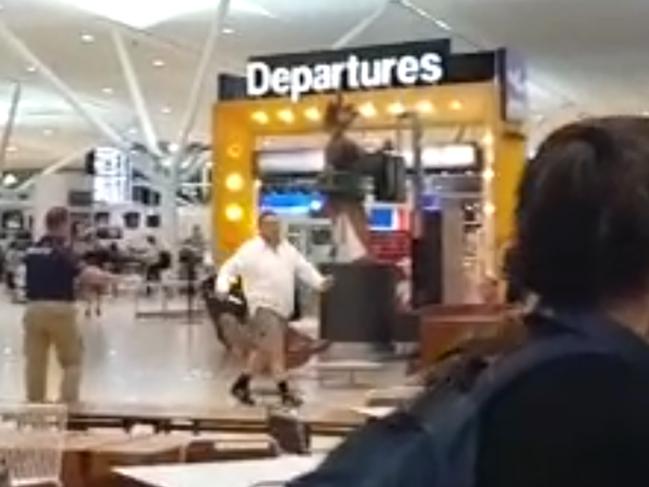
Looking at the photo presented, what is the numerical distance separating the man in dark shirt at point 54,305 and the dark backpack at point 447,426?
26.3 feet

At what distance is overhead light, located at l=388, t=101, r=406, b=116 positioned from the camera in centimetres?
1755

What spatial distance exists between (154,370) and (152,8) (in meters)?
11.4

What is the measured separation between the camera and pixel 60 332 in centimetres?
921

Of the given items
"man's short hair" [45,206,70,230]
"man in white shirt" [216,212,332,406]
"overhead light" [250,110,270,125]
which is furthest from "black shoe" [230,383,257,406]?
"overhead light" [250,110,270,125]

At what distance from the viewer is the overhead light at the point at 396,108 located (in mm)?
17547

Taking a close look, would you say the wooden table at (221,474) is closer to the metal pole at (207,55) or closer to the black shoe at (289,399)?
the black shoe at (289,399)

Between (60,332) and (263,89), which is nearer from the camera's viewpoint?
(60,332)

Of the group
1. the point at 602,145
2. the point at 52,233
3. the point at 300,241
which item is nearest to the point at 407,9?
the point at 300,241

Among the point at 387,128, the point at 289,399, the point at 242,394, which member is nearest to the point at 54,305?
the point at 289,399

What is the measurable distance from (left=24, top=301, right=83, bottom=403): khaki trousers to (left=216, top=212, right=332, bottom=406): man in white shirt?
166 cm

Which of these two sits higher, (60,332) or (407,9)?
(407,9)

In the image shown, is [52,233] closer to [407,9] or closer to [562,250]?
[562,250]

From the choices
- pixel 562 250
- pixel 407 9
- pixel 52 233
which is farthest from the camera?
pixel 407 9

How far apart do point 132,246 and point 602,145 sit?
1357 inches
